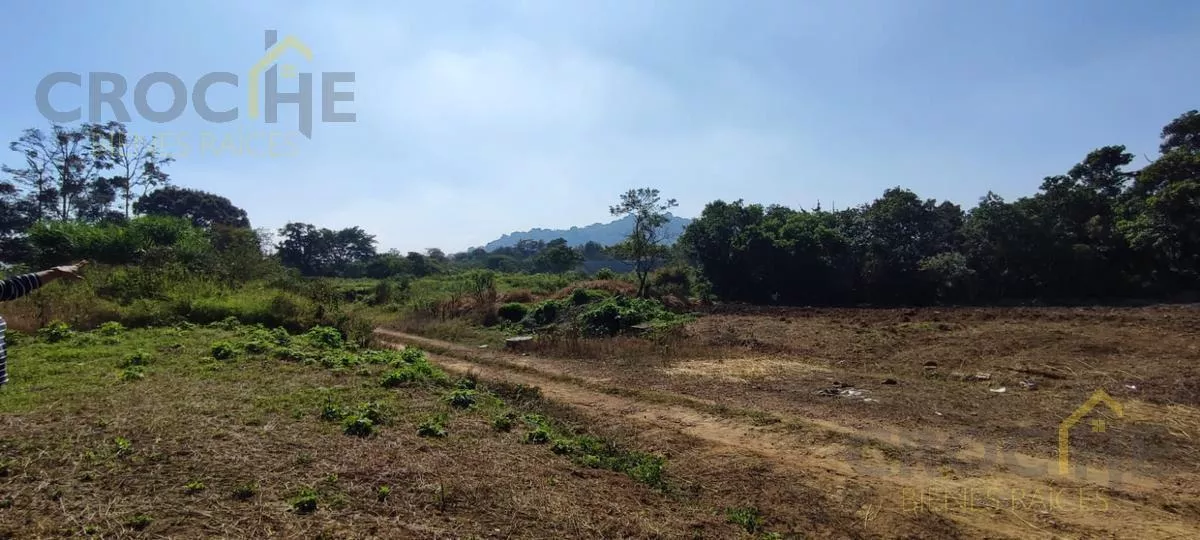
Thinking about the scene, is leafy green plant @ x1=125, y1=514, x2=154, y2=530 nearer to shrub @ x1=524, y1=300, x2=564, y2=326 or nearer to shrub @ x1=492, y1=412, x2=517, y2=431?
shrub @ x1=492, y1=412, x2=517, y2=431

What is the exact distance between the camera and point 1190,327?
11.4m

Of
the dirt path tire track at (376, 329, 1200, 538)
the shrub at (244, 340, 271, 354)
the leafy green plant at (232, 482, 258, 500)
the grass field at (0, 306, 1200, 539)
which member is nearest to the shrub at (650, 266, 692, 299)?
the grass field at (0, 306, 1200, 539)

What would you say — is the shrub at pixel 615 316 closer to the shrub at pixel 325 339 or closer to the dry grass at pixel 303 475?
the shrub at pixel 325 339

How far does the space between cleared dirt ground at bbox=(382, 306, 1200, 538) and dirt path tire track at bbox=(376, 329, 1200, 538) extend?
20 mm

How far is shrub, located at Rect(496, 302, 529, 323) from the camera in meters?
18.5

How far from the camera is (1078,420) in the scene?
6.71 m

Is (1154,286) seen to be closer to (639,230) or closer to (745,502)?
(639,230)

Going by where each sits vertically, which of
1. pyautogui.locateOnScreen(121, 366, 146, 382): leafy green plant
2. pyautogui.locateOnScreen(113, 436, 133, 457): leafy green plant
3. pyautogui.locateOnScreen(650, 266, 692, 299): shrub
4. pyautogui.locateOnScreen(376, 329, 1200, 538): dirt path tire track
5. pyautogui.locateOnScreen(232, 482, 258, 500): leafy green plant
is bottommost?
pyautogui.locateOnScreen(376, 329, 1200, 538): dirt path tire track

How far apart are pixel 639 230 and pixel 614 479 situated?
732 inches

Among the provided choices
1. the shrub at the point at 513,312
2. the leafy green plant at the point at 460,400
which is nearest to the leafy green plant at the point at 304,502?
the leafy green plant at the point at 460,400

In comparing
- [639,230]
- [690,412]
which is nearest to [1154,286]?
Answer: [639,230]

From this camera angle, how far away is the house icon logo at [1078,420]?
5473 mm

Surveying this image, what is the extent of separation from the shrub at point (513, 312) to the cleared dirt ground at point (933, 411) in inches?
164

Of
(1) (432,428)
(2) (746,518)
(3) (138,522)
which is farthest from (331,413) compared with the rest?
A: (2) (746,518)
